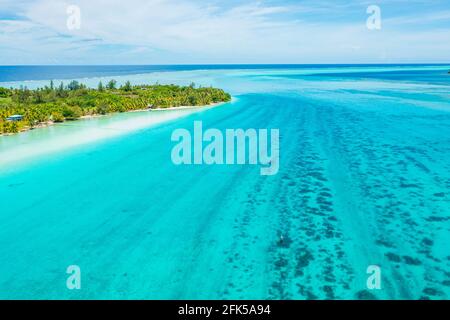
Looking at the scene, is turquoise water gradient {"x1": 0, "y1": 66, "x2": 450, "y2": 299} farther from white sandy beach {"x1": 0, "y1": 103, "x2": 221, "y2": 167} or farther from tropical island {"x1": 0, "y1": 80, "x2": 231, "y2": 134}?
tropical island {"x1": 0, "y1": 80, "x2": 231, "y2": 134}

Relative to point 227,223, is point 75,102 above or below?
above

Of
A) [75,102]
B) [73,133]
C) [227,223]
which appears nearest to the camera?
[227,223]

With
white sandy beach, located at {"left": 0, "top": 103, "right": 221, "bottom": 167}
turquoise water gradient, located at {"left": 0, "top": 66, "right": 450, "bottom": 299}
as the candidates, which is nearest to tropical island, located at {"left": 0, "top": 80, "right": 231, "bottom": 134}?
white sandy beach, located at {"left": 0, "top": 103, "right": 221, "bottom": 167}

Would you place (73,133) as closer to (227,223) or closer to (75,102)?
(75,102)

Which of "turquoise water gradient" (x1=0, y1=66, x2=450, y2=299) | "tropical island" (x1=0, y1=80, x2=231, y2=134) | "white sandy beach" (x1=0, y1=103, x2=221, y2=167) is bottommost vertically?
"turquoise water gradient" (x1=0, y1=66, x2=450, y2=299)

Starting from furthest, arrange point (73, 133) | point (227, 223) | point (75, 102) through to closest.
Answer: point (75, 102) → point (73, 133) → point (227, 223)

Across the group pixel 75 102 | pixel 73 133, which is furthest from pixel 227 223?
pixel 75 102

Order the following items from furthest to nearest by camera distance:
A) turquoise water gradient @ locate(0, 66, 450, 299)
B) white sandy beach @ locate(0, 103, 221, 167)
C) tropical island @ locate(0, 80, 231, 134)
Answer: tropical island @ locate(0, 80, 231, 134) < white sandy beach @ locate(0, 103, 221, 167) < turquoise water gradient @ locate(0, 66, 450, 299)
